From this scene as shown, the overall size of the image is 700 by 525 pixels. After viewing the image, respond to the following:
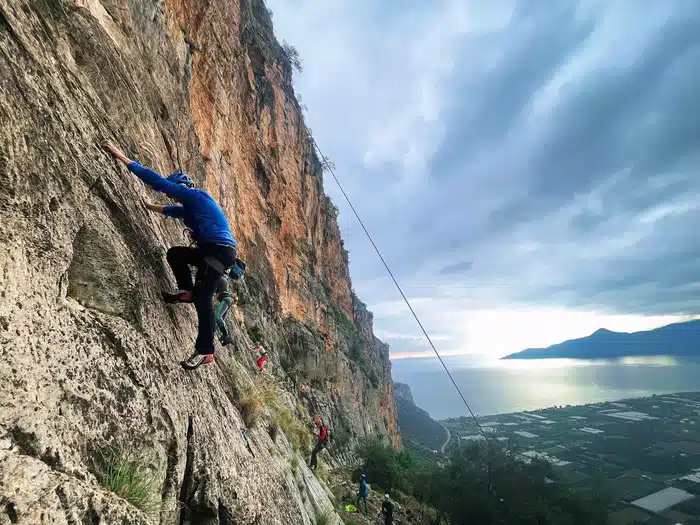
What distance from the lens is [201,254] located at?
373 cm

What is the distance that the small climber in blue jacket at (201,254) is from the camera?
3.64 m

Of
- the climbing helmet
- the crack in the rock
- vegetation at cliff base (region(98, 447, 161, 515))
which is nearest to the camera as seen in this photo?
vegetation at cliff base (region(98, 447, 161, 515))

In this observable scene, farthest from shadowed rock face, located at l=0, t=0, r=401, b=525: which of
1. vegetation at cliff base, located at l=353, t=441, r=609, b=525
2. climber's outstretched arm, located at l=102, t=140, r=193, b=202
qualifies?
vegetation at cliff base, located at l=353, t=441, r=609, b=525

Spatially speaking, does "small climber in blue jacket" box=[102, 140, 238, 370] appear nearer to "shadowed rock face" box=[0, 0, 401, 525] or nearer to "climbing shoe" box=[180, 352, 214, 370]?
"climbing shoe" box=[180, 352, 214, 370]

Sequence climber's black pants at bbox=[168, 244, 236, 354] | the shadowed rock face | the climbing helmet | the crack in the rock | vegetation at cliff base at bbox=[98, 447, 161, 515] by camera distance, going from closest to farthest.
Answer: the shadowed rock face < vegetation at cliff base at bbox=[98, 447, 161, 515] < the crack in the rock < climber's black pants at bbox=[168, 244, 236, 354] < the climbing helmet

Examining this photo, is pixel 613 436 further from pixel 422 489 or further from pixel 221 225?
pixel 221 225

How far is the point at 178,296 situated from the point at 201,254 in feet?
1.58

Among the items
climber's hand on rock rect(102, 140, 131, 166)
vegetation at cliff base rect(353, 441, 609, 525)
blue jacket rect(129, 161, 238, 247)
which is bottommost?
vegetation at cliff base rect(353, 441, 609, 525)

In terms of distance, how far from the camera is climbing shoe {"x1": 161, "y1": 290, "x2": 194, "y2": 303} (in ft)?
11.9

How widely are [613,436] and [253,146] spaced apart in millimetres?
99787

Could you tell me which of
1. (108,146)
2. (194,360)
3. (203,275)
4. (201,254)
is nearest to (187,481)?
(194,360)

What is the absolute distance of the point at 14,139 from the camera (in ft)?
7.56

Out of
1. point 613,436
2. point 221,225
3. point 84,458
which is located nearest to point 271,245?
point 221,225

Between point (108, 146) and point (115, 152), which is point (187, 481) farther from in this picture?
point (108, 146)
